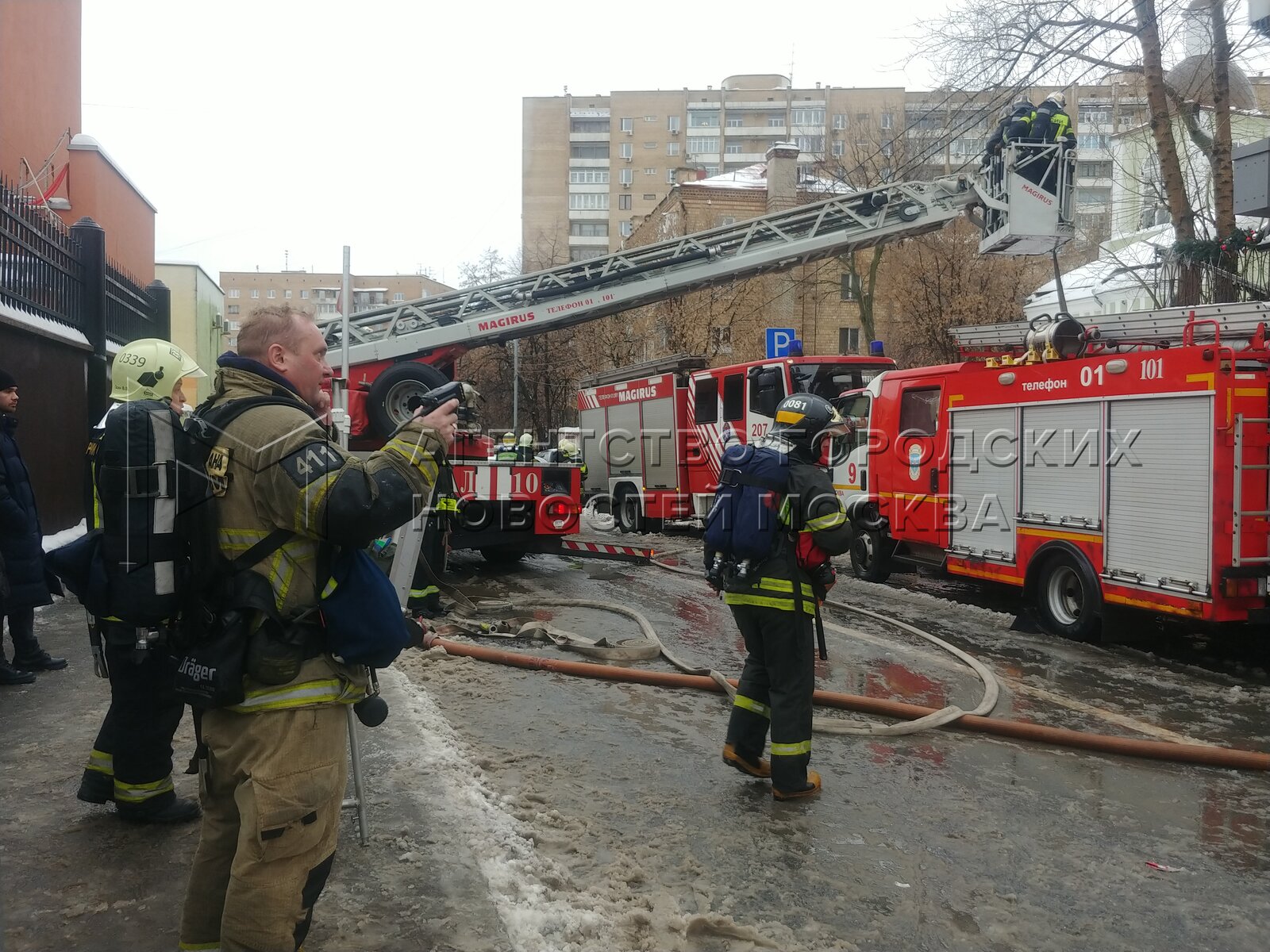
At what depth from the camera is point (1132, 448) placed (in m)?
7.62

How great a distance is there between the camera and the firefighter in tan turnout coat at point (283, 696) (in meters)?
2.25

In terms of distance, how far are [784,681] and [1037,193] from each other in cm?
969

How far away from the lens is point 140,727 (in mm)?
3564

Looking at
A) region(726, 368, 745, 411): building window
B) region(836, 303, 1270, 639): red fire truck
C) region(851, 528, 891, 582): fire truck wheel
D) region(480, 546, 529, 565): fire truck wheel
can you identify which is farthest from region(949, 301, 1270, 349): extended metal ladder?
region(726, 368, 745, 411): building window

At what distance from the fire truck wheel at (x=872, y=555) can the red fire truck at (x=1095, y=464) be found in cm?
38

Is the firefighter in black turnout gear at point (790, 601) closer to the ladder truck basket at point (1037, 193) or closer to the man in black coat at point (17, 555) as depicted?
the man in black coat at point (17, 555)

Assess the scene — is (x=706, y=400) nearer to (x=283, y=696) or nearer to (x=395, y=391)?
(x=395, y=391)

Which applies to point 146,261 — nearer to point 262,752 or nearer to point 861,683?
point 861,683

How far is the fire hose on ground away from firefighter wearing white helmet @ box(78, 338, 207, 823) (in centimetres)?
98

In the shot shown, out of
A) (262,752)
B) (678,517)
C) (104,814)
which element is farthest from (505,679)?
(678,517)

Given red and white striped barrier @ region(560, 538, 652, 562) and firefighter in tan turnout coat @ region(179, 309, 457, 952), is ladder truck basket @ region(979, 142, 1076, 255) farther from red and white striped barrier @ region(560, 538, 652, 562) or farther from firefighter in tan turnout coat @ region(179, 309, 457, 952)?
firefighter in tan turnout coat @ region(179, 309, 457, 952)

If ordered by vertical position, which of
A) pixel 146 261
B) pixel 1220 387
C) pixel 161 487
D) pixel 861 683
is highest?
pixel 146 261

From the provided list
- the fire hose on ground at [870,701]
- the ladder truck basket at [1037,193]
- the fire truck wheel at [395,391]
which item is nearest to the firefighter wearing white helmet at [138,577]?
the fire hose on ground at [870,701]

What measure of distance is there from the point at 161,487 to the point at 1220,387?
699cm
